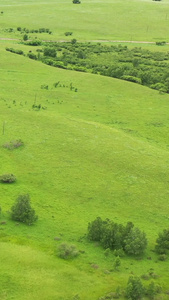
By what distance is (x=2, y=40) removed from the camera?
4609 inches

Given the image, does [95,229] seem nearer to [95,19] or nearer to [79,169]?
[79,169]

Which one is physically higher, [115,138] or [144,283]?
[115,138]

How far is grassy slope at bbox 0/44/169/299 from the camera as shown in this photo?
109ft

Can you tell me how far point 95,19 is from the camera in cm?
16012

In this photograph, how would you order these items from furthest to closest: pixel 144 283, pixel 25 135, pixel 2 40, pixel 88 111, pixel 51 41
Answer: pixel 51 41
pixel 2 40
pixel 88 111
pixel 25 135
pixel 144 283

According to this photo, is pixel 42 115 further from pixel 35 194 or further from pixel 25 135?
pixel 35 194

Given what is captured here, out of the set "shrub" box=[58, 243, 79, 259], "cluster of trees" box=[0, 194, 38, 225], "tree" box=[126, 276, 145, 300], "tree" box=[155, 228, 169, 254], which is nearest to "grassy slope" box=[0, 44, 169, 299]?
"shrub" box=[58, 243, 79, 259]

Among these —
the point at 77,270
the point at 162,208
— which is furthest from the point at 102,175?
the point at 77,270

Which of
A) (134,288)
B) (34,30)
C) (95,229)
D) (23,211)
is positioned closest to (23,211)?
(23,211)

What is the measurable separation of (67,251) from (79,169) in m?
16.3

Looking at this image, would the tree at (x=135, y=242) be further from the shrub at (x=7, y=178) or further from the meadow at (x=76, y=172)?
the shrub at (x=7, y=178)

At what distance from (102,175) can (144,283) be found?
17.7m

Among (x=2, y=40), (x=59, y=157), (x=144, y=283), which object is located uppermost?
(x=2, y=40)

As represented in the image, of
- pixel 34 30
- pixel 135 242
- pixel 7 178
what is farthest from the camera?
pixel 34 30
